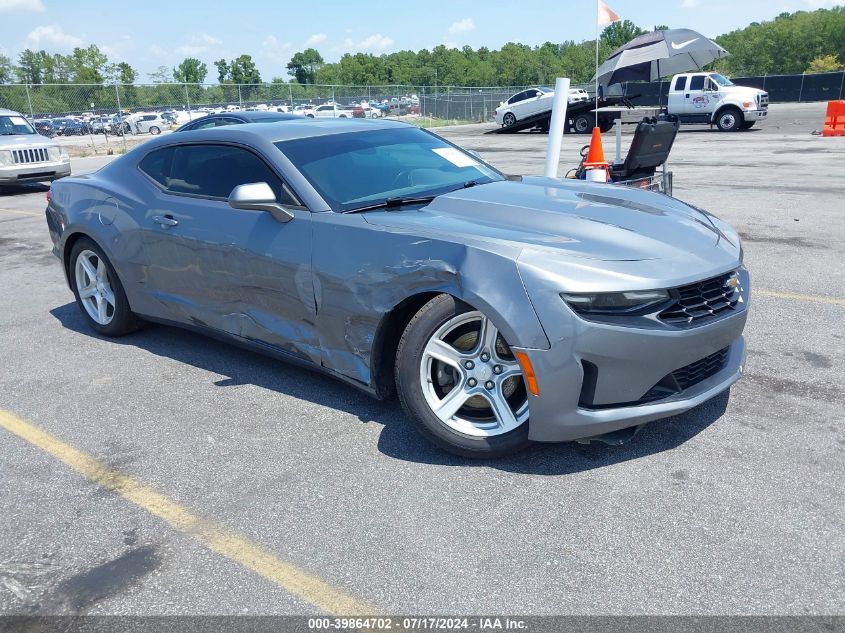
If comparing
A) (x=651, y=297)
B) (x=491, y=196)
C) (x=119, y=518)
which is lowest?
(x=119, y=518)

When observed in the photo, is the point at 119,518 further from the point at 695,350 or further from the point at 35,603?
the point at 695,350

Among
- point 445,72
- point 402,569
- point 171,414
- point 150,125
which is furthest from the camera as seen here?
point 445,72

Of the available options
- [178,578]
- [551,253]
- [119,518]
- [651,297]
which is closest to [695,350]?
[651,297]

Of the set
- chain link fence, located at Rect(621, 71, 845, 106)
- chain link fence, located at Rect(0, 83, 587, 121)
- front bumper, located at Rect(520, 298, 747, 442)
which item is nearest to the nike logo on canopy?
front bumper, located at Rect(520, 298, 747, 442)

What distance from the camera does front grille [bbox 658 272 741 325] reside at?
306cm

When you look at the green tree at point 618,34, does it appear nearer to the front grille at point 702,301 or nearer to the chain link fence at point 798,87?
the chain link fence at point 798,87

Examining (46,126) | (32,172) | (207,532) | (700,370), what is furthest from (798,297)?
(46,126)

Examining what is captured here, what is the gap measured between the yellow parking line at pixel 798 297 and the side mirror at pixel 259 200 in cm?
384

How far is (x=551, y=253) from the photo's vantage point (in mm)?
3076

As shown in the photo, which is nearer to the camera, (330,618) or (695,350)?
(330,618)

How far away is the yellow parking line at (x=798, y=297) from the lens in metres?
5.48

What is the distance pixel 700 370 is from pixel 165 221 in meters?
3.20

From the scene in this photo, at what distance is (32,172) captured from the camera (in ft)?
49.4

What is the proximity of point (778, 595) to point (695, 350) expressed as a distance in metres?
1.04
